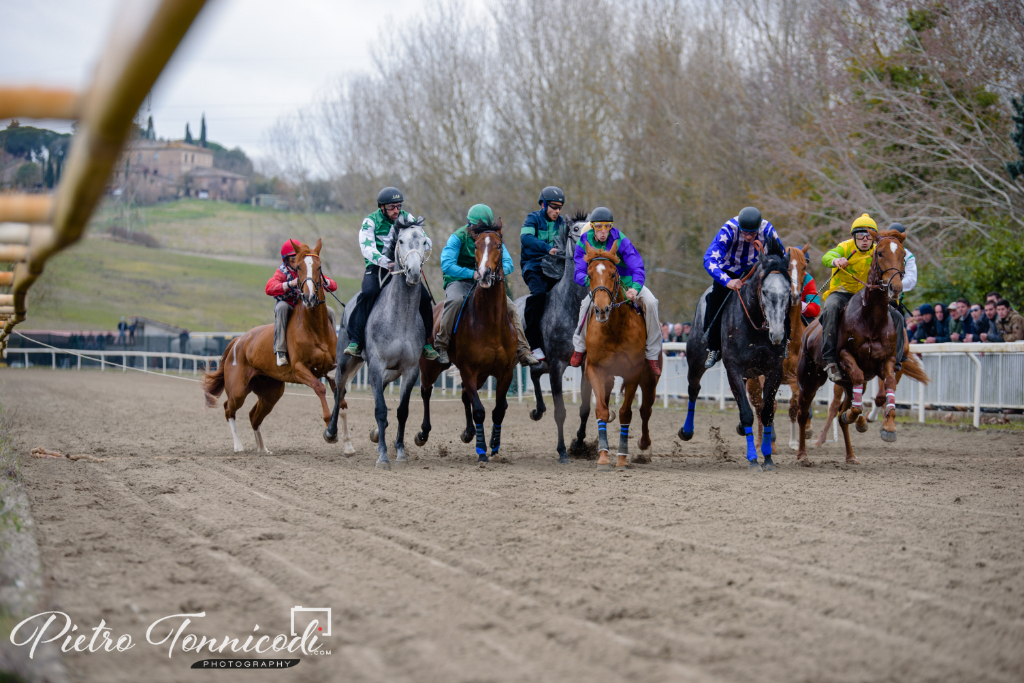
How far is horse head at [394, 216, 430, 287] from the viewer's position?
934 cm

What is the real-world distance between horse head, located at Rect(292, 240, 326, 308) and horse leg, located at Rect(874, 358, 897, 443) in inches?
253

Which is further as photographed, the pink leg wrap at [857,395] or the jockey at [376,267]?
the jockey at [376,267]

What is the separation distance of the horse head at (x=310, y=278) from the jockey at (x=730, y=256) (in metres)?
4.49

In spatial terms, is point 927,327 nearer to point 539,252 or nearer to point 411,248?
point 539,252

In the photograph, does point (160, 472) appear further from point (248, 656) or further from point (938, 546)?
point (938, 546)

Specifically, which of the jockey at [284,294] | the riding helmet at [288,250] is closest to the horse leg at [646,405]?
the jockey at [284,294]

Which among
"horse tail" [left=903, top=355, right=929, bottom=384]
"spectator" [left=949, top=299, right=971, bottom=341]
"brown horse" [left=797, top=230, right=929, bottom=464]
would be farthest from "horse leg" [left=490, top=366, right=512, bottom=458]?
"spectator" [left=949, top=299, right=971, bottom=341]

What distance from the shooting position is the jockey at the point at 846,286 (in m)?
10.0

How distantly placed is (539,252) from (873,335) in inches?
153

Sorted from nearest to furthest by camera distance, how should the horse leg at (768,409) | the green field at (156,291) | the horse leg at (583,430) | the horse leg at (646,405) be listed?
the horse leg at (768,409), the horse leg at (646,405), the horse leg at (583,430), the green field at (156,291)

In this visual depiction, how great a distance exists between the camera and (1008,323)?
13852 mm

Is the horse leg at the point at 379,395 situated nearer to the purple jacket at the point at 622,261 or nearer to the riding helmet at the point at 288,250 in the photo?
the riding helmet at the point at 288,250

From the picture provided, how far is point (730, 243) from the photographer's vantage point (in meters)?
9.75

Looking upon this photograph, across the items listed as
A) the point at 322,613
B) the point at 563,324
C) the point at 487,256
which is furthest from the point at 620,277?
the point at 322,613
